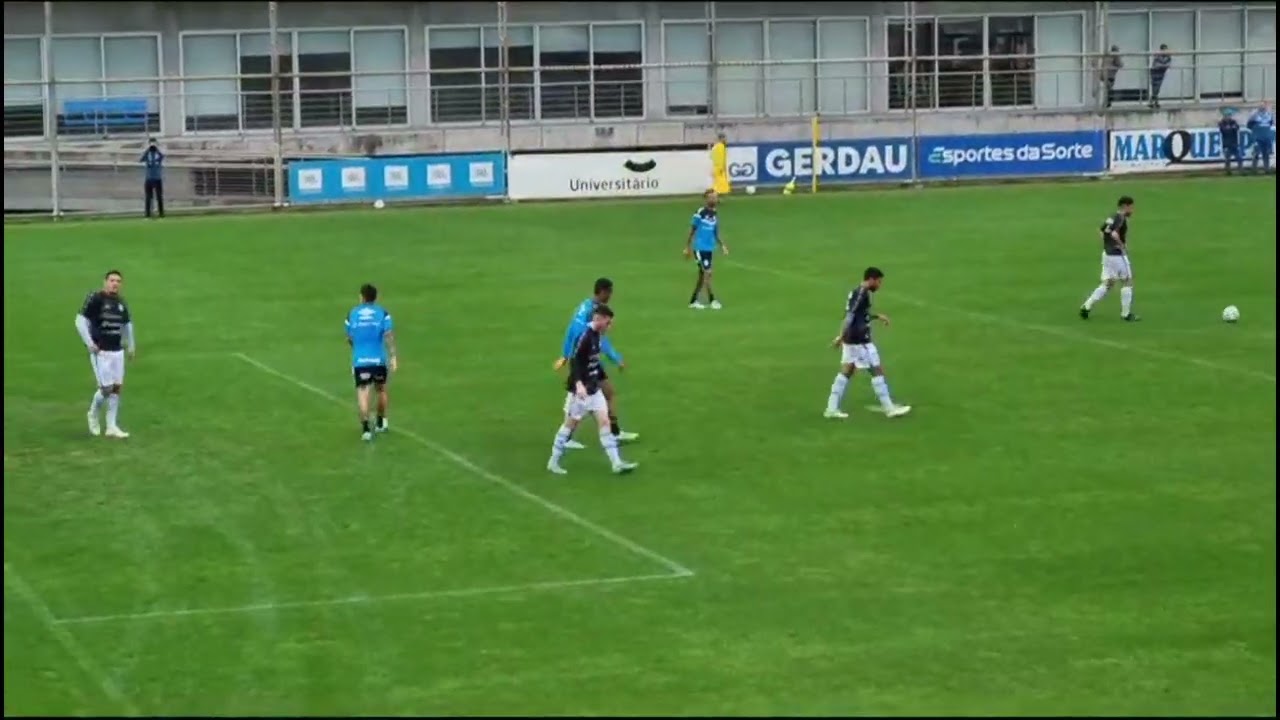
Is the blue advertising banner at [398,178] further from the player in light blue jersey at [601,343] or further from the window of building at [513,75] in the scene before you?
the player in light blue jersey at [601,343]

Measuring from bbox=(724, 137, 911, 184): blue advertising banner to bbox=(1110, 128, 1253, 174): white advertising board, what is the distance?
6.47 meters

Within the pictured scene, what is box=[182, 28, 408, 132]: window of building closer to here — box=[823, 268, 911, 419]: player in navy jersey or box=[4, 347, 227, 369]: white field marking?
box=[4, 347, 227, 369]: white field marking

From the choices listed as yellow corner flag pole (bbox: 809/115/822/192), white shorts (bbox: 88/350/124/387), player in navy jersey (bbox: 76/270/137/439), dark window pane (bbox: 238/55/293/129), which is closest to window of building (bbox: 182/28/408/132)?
dark window pane (bbox: 238/55/293/129)

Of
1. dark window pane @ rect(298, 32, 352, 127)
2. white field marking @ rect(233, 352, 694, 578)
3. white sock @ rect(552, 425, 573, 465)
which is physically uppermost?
dark window pane @ rect(298, 32, 352, 127)

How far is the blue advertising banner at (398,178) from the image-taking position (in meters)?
60.4

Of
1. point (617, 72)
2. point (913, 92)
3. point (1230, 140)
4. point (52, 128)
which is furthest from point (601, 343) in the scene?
point (617, 72)

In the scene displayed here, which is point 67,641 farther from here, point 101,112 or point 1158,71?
point 1158,71

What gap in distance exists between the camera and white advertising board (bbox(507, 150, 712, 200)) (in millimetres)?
61094

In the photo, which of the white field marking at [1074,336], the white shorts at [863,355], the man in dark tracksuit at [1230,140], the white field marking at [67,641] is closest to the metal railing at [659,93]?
the man in dark tracksuit at [1230,140]

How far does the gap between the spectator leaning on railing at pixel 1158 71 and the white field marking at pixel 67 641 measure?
2074 inches

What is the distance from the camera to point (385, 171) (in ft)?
199

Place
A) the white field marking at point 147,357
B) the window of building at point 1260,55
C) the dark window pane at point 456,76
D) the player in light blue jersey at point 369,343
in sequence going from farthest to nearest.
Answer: the window of building at point 1260,55 < the dark window pane at point 456,76 < the white field marking at point 147,357 < the player in light blue jersey at point 369,343

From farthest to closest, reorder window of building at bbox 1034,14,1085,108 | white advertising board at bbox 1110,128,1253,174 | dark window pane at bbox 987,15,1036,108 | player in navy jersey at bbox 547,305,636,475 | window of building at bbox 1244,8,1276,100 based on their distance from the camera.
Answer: window of building at bbox 1244,8,1276,100 → window of building at bbox 1034,14,1085,108 → dark window pane at bbox 987,15,1036,108 → white advertising board at bbox 1110,128,1253,174 → player in navy jersey at bbox 547,305,636,475

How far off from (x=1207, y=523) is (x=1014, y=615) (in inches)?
179
